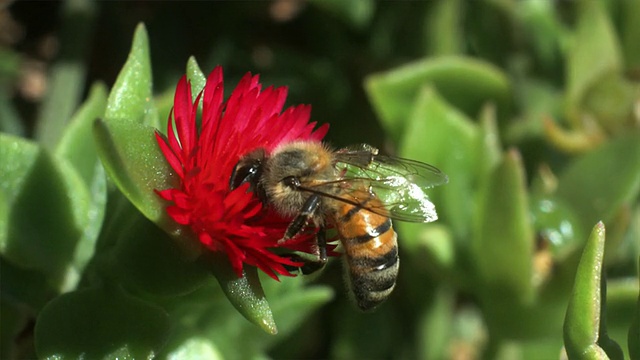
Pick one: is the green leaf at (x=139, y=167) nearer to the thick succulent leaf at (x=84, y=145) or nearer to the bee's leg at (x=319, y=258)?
the bee's leg at (x=319, y=258)

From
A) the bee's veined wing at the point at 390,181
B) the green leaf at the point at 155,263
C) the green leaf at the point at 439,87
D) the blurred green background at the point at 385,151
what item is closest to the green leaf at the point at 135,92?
the blurred green background at the point at 385,151

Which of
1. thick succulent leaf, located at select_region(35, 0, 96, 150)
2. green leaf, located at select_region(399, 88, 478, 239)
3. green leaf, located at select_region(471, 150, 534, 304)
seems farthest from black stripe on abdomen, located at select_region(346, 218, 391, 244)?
thick succulent leaf, located at select_region(35, 0, 96, 150)

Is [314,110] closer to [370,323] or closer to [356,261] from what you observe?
[370,323]

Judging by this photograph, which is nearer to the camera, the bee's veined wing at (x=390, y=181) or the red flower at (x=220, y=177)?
the red flower at (x=220, y=177)

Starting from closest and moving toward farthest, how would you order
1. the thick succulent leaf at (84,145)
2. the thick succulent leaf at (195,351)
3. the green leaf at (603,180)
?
the thick succulent leaf at (195,351) < the thick succulent leaf at (84,145) < the green leaf at (603,180)

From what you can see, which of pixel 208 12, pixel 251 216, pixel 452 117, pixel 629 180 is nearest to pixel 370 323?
pixel 452 117

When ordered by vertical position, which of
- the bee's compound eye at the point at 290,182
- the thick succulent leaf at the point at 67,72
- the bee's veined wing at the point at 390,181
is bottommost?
the thick succulent leaf at the point at 67,72
